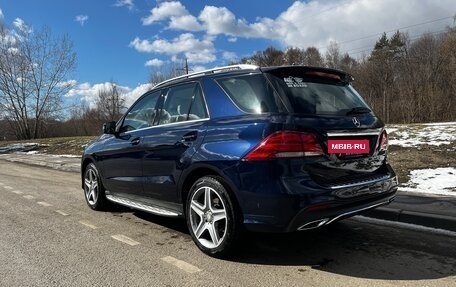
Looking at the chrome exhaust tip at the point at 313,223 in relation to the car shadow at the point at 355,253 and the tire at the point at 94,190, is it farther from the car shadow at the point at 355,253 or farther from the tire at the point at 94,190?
the tire at the point at 94,190

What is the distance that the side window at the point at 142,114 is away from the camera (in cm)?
574

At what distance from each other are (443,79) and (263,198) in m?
39.7

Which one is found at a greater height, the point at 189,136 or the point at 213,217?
the point at 189,136

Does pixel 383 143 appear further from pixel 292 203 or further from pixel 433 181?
pixel 433 181

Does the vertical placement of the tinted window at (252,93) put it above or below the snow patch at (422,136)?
above

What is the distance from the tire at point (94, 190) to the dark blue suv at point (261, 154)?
1743 mm

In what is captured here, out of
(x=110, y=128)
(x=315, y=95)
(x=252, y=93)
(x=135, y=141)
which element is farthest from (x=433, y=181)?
(x=110, y=128)

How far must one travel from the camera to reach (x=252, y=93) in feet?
14.2

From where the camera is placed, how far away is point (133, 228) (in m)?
5.89

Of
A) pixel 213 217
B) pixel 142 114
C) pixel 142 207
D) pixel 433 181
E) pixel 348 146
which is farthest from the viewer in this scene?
pixel 433 181

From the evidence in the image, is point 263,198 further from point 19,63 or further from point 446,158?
point 19,63

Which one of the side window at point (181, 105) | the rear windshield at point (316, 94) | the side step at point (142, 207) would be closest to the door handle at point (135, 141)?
the side window at point (181, 105)

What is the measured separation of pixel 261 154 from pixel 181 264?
1.36 metres

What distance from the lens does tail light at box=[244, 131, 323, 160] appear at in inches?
152
